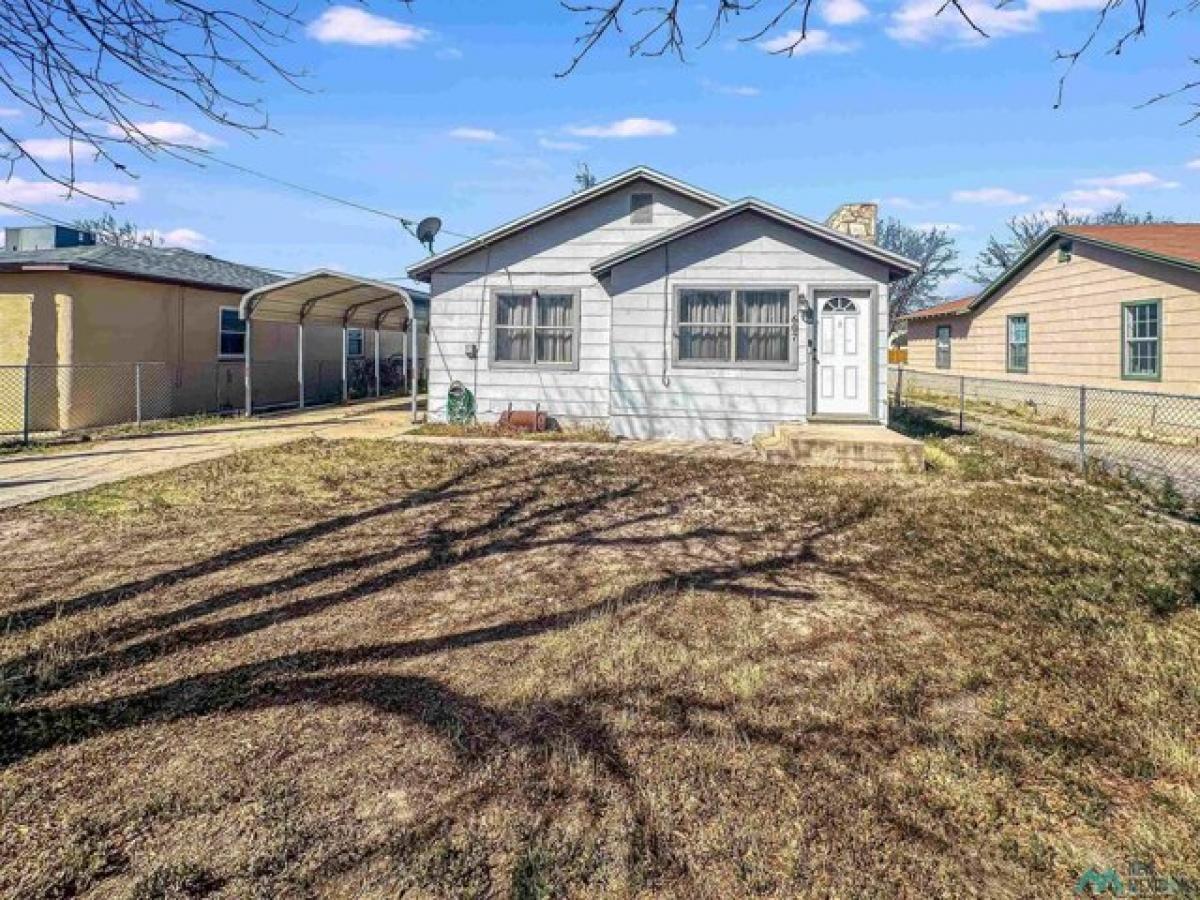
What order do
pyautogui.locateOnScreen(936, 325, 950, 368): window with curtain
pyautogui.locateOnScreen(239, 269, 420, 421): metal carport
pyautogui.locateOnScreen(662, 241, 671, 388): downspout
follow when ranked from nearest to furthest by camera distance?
pyautogui.locateOnScreen(662, 241, 671, 388): downspout
pyautogui.locateOnScreen(239, 269, 420, 421): metal carport
pyautogui.locateOnScreen(936, 325, 950, 368): window with curtain

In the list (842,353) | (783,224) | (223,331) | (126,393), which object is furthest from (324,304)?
(842,353)

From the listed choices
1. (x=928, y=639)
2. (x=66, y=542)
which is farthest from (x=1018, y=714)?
(x=66, y=542)

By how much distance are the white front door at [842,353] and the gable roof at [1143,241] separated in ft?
21.9

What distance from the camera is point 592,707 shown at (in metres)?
3.48

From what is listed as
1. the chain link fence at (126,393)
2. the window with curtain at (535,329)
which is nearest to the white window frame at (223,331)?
the chain link fence at (126,393)

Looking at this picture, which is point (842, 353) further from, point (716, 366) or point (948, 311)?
point (948, 311)

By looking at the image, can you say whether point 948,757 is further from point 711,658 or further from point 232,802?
point 232,802

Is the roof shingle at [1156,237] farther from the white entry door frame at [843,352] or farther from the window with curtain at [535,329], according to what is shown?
the window with curtain at [535,329]

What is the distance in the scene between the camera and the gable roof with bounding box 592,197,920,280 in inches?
457

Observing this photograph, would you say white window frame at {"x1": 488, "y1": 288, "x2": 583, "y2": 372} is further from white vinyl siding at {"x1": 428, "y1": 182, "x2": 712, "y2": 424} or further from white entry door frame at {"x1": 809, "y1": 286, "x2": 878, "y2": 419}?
white entry door frame at {"x1": 809, "y1": 286, "x2": 878, "y2": 419}

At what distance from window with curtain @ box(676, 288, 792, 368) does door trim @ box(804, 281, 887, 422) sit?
377 millimetres

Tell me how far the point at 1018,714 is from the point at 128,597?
18.4 feet

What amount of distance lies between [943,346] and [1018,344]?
17.8 ft

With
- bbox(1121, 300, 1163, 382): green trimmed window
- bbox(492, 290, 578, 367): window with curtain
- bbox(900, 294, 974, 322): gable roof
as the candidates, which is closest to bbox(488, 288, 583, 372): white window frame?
bbox(492, 290, 578, 367): window with curtain
